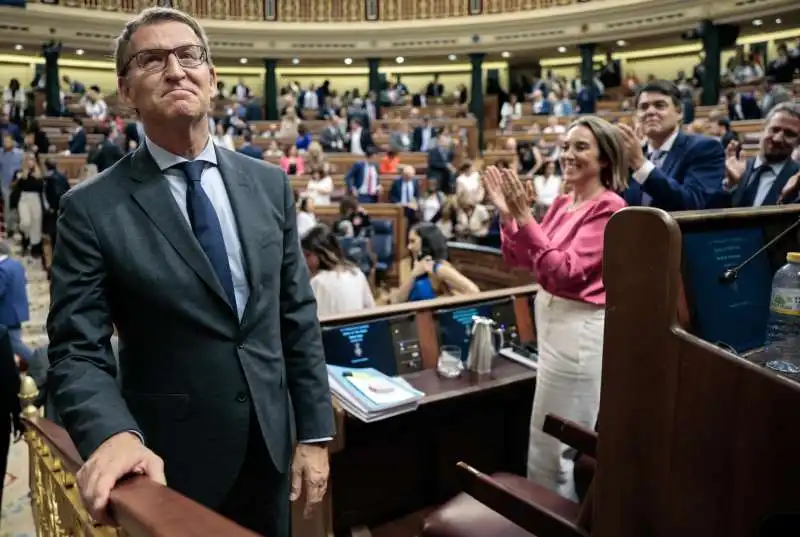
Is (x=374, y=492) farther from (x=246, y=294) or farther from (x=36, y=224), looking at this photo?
(x=36, y=224)

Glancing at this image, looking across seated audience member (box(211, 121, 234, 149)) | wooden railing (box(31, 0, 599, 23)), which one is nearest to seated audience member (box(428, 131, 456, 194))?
seated audience member (box(211, 121, 234, 149))

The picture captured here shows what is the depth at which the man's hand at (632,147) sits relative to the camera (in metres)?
2.08

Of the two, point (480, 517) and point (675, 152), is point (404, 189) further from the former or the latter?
point (480, 517)

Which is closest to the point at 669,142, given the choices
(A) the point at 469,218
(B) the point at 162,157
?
(B) the point at 162,157

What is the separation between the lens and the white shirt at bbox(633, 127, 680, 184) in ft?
7.07

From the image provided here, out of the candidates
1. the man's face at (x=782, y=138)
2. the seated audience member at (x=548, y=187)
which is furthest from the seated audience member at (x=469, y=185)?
the man's face at (x=782, y=138)

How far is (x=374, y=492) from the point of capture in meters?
2.71

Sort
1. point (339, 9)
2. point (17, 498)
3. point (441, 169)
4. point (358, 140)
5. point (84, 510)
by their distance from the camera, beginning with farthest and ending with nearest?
point (339, 9)
point (358, 140)
point (441, 169)
point (17, 498)
point (84, 510)

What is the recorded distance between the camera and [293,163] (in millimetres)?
9141

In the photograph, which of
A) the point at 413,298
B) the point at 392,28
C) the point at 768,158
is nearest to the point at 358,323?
the point at 413,298

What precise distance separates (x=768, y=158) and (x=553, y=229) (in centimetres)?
115

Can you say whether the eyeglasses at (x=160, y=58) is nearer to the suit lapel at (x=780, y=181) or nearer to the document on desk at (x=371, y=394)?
the document on desk at (x=371, y=394)

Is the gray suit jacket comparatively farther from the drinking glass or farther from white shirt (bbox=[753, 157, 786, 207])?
white shirt (bbox=[753, 157, 786, 207])

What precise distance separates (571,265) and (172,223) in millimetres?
1069
